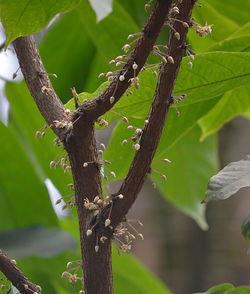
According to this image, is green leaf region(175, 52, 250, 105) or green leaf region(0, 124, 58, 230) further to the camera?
green leaf region(0, 124, 58, 230)

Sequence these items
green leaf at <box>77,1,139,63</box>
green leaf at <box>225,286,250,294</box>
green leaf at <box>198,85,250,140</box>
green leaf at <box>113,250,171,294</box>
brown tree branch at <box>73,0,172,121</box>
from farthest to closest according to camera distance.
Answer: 1. green leaf at <box>113,250,171,294</box>
2. green leaf at <box>77,1,139,63</box>
3. green leaf at <box>198,85,250,140</box>
4. green leaf at <box>225,286,250,294</box>
5. brown tree branch at <box>73,0,172,121</box>

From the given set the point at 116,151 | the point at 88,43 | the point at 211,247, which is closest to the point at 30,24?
the point at 116,151

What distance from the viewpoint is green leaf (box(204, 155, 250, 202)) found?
567 mm

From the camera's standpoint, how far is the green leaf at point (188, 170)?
46.2 inches

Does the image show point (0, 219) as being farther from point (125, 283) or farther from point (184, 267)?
point (184, 267)

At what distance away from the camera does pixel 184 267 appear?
88.4 inches

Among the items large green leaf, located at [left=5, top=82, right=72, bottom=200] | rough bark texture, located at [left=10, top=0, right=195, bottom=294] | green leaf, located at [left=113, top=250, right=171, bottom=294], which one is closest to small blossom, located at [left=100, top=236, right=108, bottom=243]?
rough bark texture, located at [left=10, top=0, right=195, bottom=294]

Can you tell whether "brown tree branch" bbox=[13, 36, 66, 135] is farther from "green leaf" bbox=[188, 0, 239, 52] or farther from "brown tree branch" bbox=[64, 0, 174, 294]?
"green leaf" bbox=[188, 0, 239, 52]

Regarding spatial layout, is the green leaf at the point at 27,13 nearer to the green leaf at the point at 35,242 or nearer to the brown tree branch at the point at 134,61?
the brown tree branch at the point at 134,61

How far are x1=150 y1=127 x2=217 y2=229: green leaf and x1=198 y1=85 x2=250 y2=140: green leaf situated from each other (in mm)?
225

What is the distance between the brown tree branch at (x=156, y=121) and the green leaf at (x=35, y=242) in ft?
1.00

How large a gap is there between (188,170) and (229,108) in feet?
1.11

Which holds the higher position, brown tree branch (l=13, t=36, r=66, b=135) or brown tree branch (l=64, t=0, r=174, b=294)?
brown tree branch (l=13, t=36, r=66, b=135)

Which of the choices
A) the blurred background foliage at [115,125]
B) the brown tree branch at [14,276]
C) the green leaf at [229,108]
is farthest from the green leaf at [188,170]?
the brown tree branch at [14,276]
